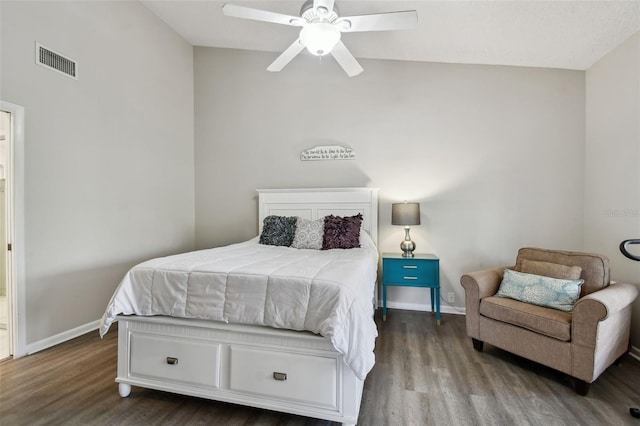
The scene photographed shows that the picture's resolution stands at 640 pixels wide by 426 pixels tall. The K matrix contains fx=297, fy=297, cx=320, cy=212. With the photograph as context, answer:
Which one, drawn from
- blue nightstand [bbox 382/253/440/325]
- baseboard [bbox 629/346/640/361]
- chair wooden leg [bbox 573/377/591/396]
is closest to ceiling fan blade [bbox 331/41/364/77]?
blue nightstand [bbox 382/253/440/325]

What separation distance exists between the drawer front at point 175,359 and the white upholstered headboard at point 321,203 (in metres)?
2.28

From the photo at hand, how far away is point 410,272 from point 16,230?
3553 mm

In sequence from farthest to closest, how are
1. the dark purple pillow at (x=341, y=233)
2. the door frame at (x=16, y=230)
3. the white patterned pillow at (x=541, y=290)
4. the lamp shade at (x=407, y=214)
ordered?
the lamp shade at (x=407, y=214)
the dark purple pillow at (x=341, y=233)
the door frame at (x=16, y=230)
the white patterned pillow at (x=541, y=290)

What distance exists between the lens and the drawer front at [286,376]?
1600mm

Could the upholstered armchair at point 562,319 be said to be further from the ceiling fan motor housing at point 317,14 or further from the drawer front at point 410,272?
the ceiling fan motor housing at point 317,14

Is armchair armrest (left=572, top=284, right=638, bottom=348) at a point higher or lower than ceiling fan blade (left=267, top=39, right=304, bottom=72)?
lower

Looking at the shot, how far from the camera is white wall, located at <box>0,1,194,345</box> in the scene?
8.09ft

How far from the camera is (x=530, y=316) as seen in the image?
218 centimetres

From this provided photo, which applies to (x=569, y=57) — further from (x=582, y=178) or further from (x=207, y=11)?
(x=207, y=11)

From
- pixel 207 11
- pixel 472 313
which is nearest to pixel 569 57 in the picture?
pixel 472 313

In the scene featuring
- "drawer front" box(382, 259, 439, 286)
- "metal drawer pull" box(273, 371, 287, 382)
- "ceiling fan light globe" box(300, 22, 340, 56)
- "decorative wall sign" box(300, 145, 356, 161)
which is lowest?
"metal drawer pull" box(273, 371, 287, 382)

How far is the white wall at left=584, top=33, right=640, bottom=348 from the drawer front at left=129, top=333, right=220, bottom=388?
339 centimetres

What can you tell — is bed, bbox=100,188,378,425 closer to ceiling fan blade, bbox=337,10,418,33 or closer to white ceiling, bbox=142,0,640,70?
Result: ceiling fan blade, bbox=337,10,418,33

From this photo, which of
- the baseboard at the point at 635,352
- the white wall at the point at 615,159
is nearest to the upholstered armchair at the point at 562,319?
the baseboard at the point at 635,352
